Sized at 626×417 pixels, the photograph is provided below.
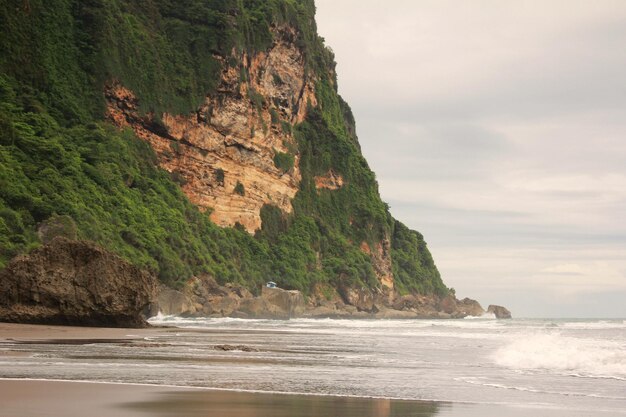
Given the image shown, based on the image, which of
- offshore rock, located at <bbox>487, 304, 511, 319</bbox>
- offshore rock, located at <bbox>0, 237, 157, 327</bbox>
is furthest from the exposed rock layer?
offshore rock, located at <bbox>0, 237, 157, 327</bbox>

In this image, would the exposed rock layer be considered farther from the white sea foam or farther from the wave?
the wave

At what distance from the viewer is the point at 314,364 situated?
2027cm

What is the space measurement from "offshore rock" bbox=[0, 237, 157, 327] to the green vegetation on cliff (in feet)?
66.9

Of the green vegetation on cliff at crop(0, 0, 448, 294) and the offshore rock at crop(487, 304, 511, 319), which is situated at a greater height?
the green vegetation on cliff at crop(0, 0, 448, 294)

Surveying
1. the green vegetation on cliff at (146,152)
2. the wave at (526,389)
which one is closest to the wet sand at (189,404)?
the wave at (526,389)

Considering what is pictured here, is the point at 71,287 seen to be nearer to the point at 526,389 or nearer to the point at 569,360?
the point at 569,360

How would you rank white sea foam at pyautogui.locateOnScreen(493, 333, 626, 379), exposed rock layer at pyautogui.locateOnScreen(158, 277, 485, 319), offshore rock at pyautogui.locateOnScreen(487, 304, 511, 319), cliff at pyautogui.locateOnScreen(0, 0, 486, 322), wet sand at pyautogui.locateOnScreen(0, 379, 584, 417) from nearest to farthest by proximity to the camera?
wet sand at pyautogui.locateOnScreen(0, 379, 584, 417)
white sea foam at pyautogui.locateOnScreen(493, 333, 626, 379)
exposed rock layer at pyautogui.locateOnScreen(158, 277, 485, 319)
cliff at pyautogui.locateOnScreen(0, 0, 486, 322)
offshore rock at pyautogui.locateOnScreen(487, 304, 511, 319)

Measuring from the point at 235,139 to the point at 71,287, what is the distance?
66.5 m

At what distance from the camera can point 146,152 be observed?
298 ft

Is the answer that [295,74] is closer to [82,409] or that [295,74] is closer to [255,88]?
[255,88]

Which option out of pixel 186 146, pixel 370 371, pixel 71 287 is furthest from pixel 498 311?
pixel 370 371

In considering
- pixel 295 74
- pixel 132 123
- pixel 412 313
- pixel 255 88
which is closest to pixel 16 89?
pixel 132 123

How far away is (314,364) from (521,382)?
16.9ft

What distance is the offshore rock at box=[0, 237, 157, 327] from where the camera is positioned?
31.0 m
